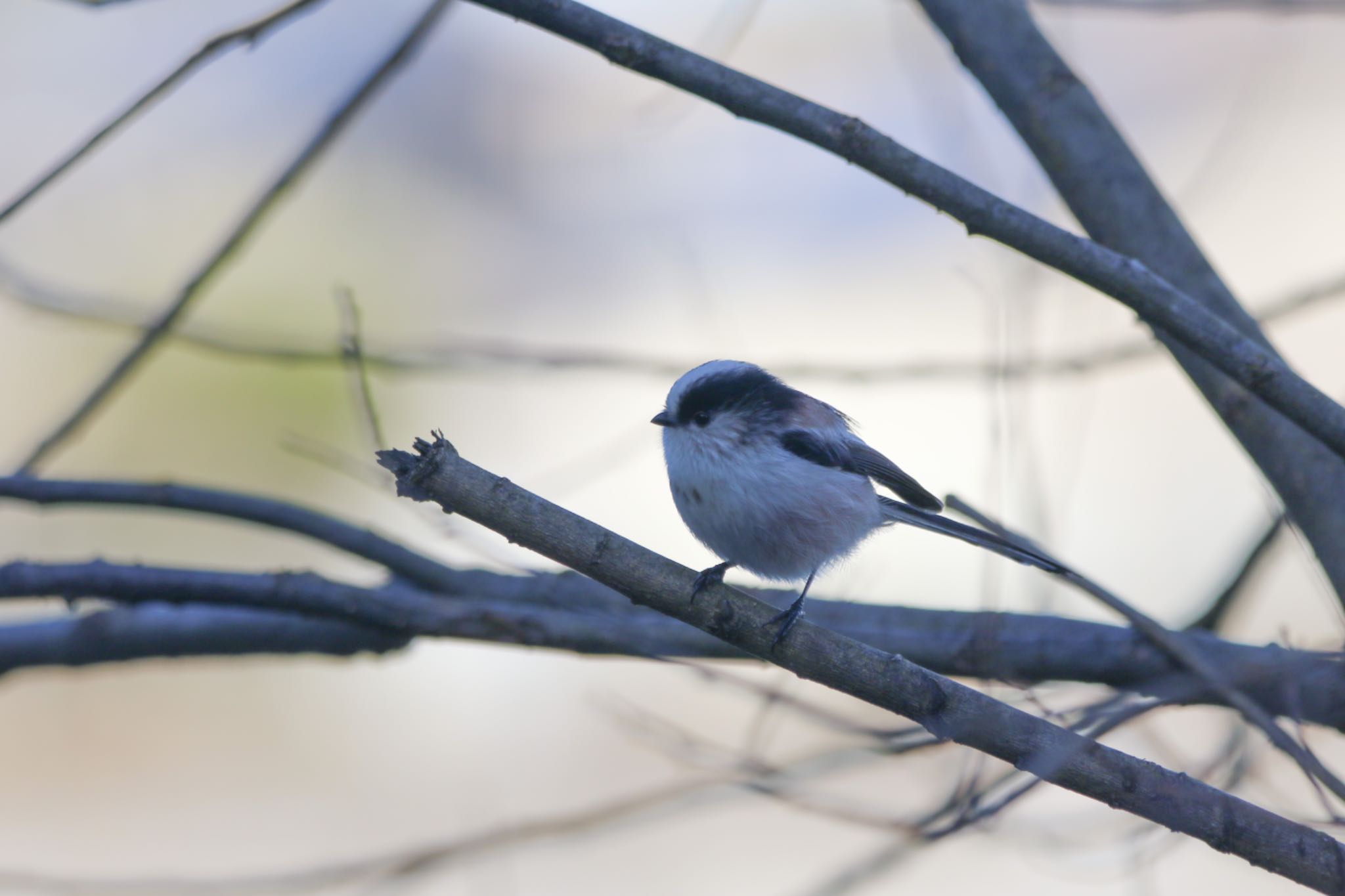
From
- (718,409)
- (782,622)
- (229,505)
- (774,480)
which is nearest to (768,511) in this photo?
(774,480)

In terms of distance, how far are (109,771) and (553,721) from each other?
7.15ft

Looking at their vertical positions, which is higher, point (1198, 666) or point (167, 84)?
A: point (167, 84)

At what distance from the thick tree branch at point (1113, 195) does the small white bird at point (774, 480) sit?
1.55 ft

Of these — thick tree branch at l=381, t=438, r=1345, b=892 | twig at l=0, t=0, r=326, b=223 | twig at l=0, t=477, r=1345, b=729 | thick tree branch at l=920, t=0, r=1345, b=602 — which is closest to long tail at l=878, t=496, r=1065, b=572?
twig at l=0, t=477, r=1345, b=729

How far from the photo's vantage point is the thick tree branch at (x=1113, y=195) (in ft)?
6.80

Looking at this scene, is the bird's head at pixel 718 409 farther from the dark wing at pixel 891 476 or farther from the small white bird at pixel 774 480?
the dark wing at pixel 891 476

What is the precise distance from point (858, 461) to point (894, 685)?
1.08 metres

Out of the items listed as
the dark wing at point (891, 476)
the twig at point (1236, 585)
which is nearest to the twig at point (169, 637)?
the dark wing at point (891, 476)

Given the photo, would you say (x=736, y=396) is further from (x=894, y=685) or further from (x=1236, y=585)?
(x=1236, y=585)

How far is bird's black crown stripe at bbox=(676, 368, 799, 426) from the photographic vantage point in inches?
97.9

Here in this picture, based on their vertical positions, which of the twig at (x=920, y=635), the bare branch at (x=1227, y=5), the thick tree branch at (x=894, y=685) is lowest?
the thick tree branch at (x=894, y=685)

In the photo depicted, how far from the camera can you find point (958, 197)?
1.72 metres

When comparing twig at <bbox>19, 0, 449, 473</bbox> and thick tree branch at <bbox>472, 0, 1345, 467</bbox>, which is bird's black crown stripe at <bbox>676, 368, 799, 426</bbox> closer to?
thick tree branch at <bbox>472, 0, 1345, 467</bbox>

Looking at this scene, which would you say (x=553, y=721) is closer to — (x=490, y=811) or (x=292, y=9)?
(x=490, y=811)
